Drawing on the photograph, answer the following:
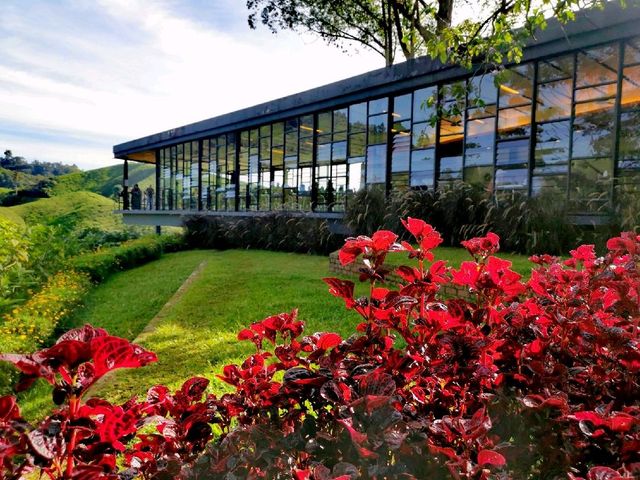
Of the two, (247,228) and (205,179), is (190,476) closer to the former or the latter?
A: (247,228)

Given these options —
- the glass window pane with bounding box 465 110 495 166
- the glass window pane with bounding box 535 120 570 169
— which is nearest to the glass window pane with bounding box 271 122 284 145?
the glass window pane with bounding box 465 110 495 166

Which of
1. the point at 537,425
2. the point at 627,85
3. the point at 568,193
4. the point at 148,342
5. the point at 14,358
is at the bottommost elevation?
the point at 148,342

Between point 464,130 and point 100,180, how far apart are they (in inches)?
2712

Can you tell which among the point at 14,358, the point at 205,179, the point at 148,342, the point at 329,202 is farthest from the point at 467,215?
the point at 205,179

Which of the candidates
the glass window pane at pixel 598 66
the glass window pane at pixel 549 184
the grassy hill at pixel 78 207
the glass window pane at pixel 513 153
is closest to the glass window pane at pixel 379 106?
the glass window pane at pixel 513 153

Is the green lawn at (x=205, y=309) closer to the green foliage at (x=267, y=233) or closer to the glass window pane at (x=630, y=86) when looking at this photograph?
the green foliage at (x=267, y=233)

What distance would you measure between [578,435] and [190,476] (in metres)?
0.83

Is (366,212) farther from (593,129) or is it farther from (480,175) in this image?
(593,129)

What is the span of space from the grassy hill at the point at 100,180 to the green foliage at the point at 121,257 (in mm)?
45928

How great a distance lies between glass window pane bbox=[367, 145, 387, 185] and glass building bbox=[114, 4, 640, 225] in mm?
27

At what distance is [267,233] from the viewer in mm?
11047

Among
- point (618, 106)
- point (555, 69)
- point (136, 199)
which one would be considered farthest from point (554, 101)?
point (136, 199)

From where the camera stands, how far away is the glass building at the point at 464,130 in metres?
7.58

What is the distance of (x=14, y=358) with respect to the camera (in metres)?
0.65
